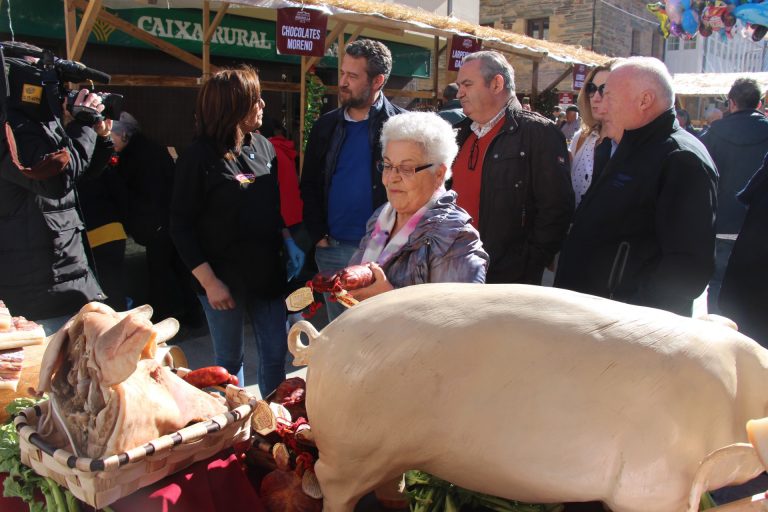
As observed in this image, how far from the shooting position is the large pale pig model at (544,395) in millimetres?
1023

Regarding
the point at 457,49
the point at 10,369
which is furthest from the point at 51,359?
the point at 457,49

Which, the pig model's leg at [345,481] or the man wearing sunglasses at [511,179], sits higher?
the man wearing sunglasses at [511,179]

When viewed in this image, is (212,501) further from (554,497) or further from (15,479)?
(554,497)

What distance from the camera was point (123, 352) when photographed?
1.17 meters

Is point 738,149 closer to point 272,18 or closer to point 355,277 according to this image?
point 355,277

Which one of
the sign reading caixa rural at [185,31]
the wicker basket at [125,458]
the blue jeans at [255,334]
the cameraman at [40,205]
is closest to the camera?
the wicker basket at [125,458]

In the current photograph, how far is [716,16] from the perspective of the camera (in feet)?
30.8

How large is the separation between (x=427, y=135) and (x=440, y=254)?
36cm

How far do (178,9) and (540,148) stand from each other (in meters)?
5.86

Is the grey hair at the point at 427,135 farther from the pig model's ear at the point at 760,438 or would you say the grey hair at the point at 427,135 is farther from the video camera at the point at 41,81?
the video camera at the point at 41,81

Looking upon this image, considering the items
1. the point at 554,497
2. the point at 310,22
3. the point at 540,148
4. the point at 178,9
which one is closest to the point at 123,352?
the point at 554,497

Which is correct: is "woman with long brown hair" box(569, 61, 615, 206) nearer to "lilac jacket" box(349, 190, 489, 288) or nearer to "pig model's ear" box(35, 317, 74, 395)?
"lilac jacket" box(349, 190, 489, 288)

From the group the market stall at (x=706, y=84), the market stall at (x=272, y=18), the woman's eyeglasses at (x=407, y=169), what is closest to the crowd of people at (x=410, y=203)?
the woman's eyeglasses at (x=407, y=169)

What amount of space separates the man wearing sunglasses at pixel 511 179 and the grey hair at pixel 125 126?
7.86ft
